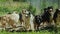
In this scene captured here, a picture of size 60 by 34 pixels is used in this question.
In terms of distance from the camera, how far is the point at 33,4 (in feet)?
6.41

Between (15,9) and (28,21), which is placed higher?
(15,9)

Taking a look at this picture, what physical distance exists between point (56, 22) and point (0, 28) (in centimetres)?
57

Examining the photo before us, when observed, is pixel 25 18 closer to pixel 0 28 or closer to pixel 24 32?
pixel 24 32

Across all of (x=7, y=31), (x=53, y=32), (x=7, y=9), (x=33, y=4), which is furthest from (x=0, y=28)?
(x=53, y=32)

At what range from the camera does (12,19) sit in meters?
1.93

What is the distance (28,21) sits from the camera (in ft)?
6.42

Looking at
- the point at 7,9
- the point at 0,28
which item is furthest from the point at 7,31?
the point at 7,9

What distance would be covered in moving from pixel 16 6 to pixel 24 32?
0.27 metres

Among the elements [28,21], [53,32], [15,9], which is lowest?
[53,32]

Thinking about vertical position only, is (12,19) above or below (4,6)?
below

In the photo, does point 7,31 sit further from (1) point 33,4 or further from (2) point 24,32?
(1) point 33,4

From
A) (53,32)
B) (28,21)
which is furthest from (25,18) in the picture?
(53,32)

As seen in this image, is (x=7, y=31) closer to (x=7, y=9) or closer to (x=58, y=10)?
(x=7, y=9)

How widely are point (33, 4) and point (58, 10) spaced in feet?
0.87
